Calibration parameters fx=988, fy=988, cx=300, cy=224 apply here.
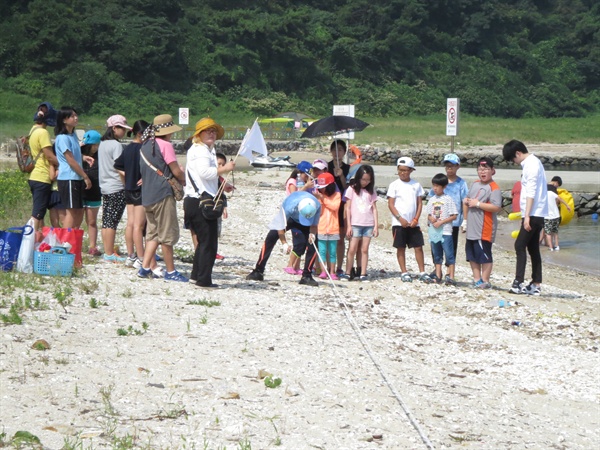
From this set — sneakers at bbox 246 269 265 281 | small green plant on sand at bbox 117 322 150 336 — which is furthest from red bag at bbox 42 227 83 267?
small green plant on sand at bbox 117 322 150 336

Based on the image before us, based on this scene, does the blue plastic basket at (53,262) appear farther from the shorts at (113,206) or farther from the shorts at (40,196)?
the shorts at (113,206)

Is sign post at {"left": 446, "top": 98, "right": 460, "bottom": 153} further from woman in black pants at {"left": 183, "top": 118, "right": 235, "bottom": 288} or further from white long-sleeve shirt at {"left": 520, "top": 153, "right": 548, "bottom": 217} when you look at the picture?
woman in black pants at {"left": 183, "top": 118, "right": 235, "bottom": 288}

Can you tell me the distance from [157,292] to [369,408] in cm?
387

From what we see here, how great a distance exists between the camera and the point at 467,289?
12.5 metres

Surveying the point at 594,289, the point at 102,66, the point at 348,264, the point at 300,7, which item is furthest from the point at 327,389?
the point at 300,7

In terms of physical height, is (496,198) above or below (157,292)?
above

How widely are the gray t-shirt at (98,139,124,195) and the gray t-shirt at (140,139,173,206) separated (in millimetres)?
1054

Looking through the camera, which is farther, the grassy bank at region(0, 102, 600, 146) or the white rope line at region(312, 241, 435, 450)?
the grassy bank at region(0, 102, 600, 146)

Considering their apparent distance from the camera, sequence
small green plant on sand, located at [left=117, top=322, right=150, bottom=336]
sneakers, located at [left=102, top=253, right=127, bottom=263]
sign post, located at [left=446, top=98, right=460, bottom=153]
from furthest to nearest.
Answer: sign post, located at [left=446, top=98, right=460, bottom=153] → sneakers, located at [left=102, top=253, right=127, bottom=263] → small green plant on sand, located at [left=117, top=322, right=150, bottom=336]

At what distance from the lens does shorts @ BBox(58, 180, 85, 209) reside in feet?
36.8

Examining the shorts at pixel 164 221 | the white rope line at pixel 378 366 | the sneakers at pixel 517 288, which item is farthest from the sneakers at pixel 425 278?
the shorts at pixel 164 221

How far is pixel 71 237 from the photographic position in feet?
34.4

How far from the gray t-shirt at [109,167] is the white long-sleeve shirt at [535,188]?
472cm

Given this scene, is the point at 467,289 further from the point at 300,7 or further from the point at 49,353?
the point at 300,7
